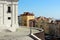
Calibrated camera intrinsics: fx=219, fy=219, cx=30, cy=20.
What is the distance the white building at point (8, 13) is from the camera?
2844 centimetres

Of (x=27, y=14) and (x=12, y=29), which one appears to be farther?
(x=27, y=14)

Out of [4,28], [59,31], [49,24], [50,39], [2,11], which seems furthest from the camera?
[49,24]

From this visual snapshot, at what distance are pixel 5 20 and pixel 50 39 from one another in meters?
31.6

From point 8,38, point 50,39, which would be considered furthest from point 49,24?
point 8,38

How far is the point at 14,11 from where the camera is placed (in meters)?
29.9

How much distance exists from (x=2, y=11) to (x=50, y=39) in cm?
3225

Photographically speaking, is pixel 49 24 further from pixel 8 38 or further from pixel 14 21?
pixel 8 38

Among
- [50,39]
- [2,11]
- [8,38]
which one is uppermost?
[2,11]

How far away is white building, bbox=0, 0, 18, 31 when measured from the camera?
28.4m

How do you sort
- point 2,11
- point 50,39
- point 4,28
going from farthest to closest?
point 50,39, point 2,11, point 4,28

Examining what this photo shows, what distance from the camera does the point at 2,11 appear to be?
28.5m

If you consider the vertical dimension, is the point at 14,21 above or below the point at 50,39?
above

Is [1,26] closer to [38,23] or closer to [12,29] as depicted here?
[12,29]

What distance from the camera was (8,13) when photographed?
Result: 29.4 m
